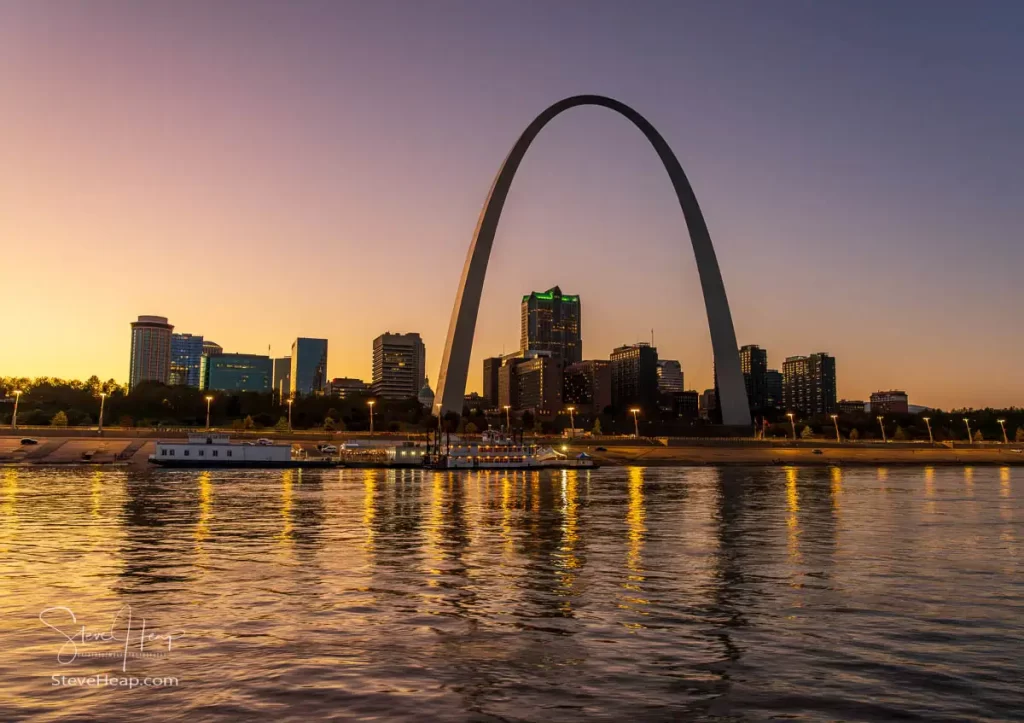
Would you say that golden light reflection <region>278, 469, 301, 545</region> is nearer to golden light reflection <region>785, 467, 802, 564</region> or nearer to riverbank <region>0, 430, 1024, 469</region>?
golden light reflection <region>785, 467, 802, 564</region>

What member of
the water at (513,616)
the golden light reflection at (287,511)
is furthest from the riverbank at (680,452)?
the water at (513,616)

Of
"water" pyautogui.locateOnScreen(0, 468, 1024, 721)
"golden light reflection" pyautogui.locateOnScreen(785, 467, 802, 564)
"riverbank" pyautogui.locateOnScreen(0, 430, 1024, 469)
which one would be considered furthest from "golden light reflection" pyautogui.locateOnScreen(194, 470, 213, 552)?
"riverbank" pyautogui.locateOnScreen(0, 430, 1024, 469)

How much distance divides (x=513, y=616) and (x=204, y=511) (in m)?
28.5

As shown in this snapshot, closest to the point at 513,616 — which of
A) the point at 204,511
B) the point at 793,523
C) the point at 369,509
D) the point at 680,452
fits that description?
the point at 793,523

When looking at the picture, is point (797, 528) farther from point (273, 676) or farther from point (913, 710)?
point (273, 676)

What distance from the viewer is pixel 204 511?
4119 centimetres

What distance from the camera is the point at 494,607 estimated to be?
59.3 feet

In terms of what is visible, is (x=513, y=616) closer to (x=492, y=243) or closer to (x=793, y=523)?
(x=793, y=523)

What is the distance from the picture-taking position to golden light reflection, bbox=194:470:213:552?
30266 mm

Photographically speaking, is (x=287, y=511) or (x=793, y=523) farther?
(x=287, y=511)

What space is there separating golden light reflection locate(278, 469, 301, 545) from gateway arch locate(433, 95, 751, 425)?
1375 inches

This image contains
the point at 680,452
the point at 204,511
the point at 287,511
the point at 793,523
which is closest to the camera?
the point at 793,523

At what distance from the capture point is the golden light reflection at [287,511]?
30.2 m

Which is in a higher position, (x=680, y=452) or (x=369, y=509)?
(x=680, y=452)
